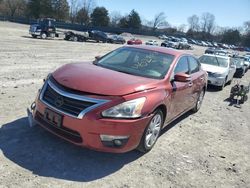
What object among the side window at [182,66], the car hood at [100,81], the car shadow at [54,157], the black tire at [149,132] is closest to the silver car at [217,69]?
the side window at [182,66]

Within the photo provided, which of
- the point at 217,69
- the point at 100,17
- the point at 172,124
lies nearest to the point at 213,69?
the point at 217,69

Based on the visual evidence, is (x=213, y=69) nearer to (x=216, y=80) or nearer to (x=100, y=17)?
(x=216, y=80)

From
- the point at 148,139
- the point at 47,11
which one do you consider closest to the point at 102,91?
the point at 148,139

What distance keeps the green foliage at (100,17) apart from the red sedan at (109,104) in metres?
85.9

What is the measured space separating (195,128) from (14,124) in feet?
13.1

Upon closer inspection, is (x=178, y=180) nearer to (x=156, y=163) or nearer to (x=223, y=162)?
(x=156, y=163)

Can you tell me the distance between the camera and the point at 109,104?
388cm

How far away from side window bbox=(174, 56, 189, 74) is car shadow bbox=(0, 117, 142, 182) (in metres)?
1.95

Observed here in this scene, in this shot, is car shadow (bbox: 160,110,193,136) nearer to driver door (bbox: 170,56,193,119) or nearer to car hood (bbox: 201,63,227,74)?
driver door (bbox: 170,56,193,119)

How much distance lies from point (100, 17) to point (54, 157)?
287ft

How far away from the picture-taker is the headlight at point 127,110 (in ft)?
12.8

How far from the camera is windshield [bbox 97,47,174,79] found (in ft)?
16.9

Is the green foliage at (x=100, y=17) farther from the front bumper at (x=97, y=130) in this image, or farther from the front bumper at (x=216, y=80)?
the front bumper at (x=97, y=130)

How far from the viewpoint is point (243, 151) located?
18.4ft
